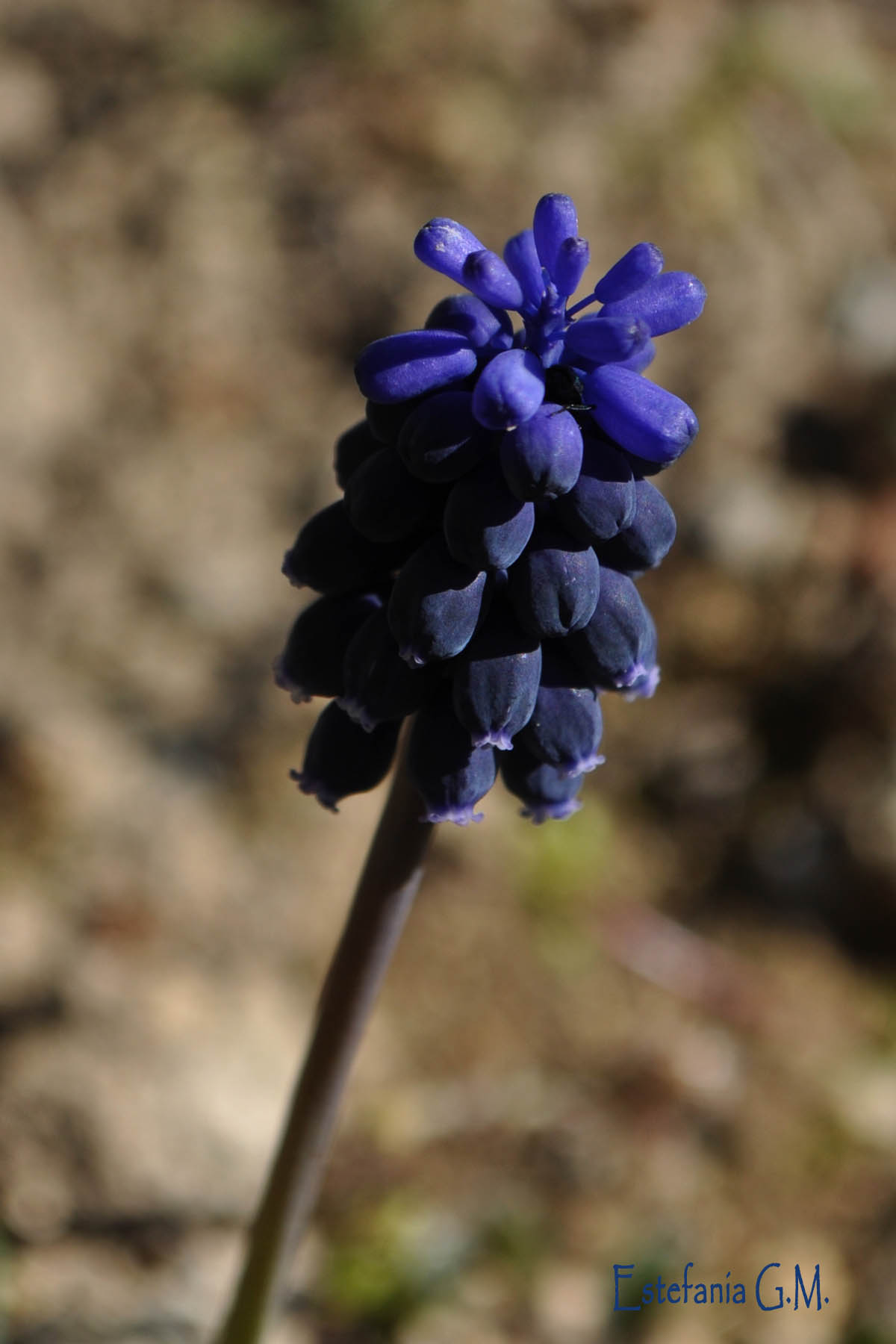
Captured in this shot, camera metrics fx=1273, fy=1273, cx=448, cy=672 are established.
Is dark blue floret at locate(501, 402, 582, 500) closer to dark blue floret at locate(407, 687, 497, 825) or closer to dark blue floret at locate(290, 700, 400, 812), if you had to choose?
dark blue floret at locate(407, 687, 497, 825)

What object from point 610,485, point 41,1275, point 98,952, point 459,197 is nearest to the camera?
point 610,485

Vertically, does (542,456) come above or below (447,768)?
above

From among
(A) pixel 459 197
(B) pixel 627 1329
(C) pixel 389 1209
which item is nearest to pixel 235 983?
(C) pixel 389 1209

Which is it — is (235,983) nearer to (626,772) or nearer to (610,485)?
(626,772)

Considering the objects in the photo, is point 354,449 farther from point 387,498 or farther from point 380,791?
point 380,791

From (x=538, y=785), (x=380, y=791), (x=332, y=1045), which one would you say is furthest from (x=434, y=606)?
(x=380, y=791)

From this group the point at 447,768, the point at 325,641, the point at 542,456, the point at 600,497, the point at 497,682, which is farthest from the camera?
the point at 325,641

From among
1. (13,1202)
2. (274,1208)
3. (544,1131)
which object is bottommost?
(274,1208)

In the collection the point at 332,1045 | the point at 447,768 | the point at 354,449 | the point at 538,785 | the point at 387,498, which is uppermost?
the point at 354,449
